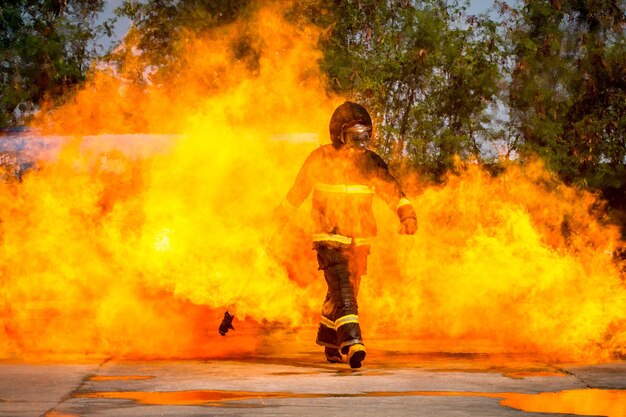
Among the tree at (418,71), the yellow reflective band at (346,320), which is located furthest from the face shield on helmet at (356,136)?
the tree at (418,71)

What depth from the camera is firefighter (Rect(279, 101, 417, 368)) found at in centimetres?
1066

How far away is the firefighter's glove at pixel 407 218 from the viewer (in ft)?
35.6

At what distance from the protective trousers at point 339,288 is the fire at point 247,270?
88 centimetres

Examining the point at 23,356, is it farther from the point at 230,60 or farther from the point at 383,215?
the point at 230,60

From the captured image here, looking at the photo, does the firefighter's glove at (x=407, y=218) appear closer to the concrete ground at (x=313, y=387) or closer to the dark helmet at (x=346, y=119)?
the dark helmet at (x=346, y=119)

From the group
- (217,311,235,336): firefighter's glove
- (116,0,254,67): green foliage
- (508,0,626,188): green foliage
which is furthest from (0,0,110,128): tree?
(217,311,235,336): firefighter's glove

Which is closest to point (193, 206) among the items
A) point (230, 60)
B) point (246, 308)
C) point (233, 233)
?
point (233, 233)

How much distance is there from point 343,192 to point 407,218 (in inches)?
24.7

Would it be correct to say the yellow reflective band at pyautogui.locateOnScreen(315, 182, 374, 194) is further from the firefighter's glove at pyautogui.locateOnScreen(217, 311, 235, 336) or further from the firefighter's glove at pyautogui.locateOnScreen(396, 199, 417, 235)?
the firefighter's glove at pyautogui.locateOnScreen(217, 311, 235, 336)

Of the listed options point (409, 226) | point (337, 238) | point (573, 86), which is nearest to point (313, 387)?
point (337, 238)

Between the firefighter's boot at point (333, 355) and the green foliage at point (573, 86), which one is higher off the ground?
the green foliage at point (573, 86)

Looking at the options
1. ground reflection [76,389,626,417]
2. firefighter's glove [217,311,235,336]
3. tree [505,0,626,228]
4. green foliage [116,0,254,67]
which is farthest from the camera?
tree [505,0,626,228]

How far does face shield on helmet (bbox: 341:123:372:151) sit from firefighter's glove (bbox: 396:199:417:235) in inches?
25.0

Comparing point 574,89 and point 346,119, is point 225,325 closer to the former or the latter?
point 346,119
